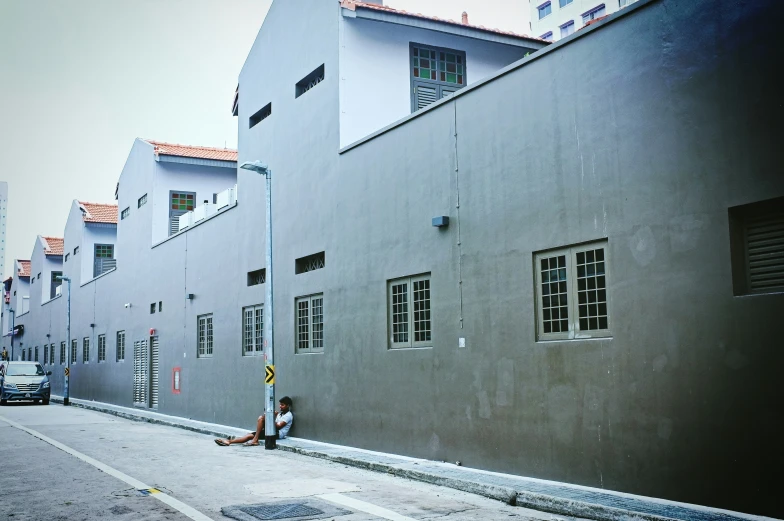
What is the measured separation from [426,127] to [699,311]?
6530mm

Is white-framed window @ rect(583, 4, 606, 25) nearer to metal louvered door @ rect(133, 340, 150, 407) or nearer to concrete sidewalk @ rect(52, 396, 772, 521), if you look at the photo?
metal louvered door @ rect(133, 340, 150, 407)

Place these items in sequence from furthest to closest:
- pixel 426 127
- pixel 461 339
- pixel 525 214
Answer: pixel 426 127 → pixel 461 339 → pixel 525 214

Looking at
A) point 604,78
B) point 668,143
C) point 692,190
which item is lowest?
point 692,190

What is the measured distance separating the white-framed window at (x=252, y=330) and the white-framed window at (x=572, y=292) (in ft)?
35.3

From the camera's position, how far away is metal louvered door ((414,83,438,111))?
703 inches

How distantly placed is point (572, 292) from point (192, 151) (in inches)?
951

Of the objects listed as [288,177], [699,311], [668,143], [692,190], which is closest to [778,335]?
[699,311]

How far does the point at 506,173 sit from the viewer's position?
11.6 metres

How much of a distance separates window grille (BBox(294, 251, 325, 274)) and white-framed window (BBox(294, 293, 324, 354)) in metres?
0.67

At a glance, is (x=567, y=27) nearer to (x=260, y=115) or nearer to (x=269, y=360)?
(x=260, y=115)

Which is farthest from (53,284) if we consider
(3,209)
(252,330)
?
(3,209)

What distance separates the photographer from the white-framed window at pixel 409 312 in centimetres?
1355

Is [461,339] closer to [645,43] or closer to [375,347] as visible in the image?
[375,347]

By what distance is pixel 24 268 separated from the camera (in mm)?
Answer: 62781
